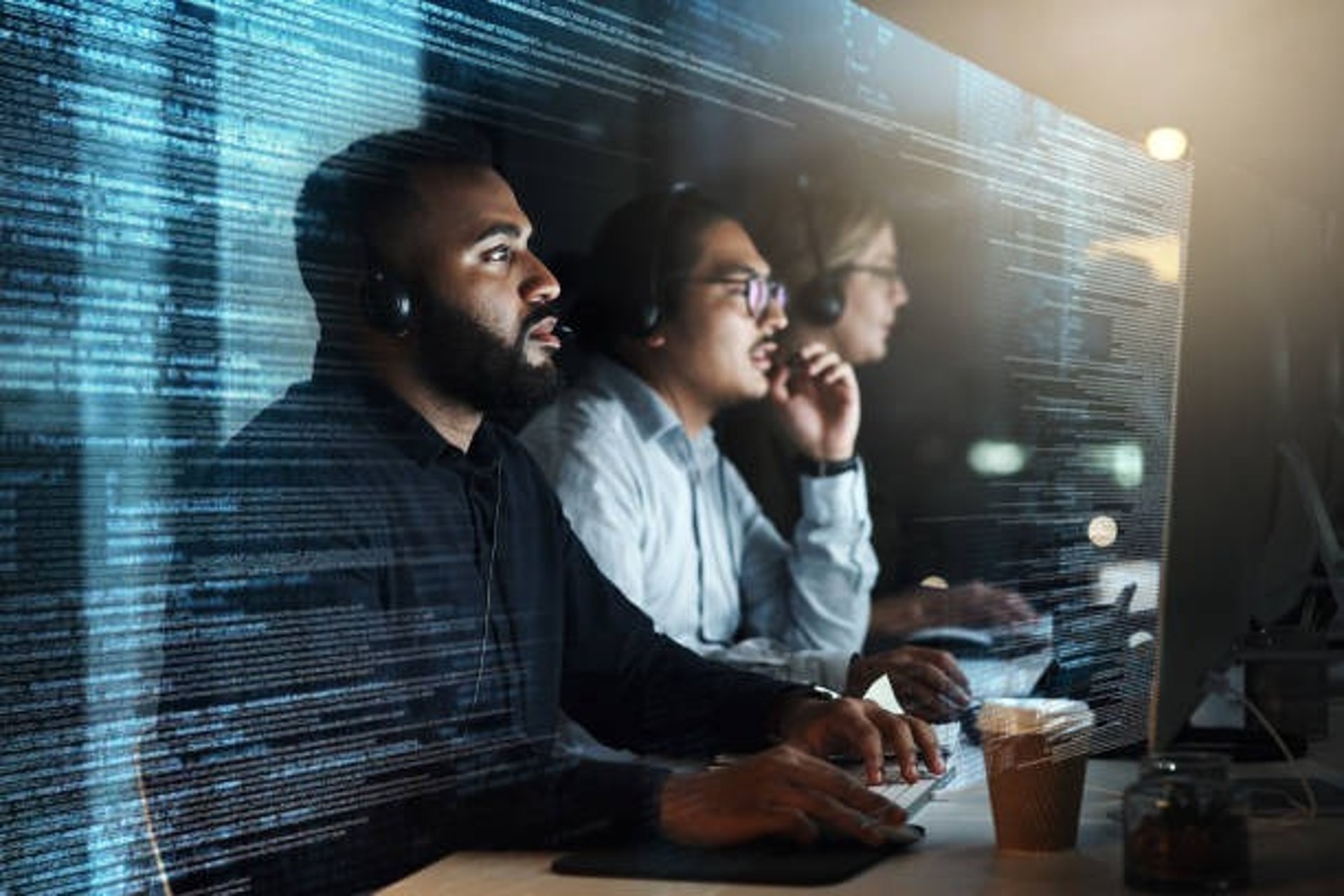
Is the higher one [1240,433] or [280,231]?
[280,231]

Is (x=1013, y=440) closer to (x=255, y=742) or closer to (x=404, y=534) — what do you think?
(x=404, y=534)

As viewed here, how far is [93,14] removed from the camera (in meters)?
0.73

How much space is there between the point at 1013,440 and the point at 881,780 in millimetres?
403

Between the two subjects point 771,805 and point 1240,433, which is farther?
point 1240,433

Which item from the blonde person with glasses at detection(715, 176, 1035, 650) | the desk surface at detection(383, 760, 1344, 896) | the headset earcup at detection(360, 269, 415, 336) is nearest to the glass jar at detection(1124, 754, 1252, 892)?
the desk surface at detection(383, 760, 1344, 896)

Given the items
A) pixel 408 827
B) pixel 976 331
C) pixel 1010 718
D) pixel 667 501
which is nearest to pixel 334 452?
pixel 408 827

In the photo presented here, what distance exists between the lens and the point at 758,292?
1.23 m

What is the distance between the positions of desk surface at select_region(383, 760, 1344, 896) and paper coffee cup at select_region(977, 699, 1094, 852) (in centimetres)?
1

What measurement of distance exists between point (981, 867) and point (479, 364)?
1.65 ft

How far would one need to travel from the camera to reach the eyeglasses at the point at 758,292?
1.21m


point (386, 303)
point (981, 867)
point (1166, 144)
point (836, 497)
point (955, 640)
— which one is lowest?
point (981, 867)

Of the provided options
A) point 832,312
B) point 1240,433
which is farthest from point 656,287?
point 1240,433

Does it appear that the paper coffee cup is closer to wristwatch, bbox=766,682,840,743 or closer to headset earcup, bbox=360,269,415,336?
wristwatch, bbox=766,682,840,743

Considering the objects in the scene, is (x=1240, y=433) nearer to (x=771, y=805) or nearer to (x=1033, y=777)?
(x=1033, y=777)
